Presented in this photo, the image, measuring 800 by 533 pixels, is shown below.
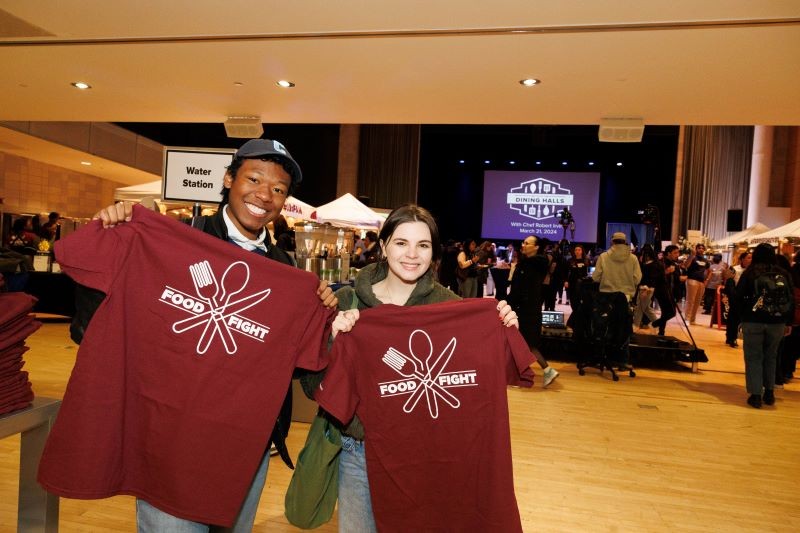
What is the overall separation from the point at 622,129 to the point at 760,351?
272 centimetres

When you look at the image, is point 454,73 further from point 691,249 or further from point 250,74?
point 691,249

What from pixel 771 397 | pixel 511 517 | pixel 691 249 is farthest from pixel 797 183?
pixel 511 517

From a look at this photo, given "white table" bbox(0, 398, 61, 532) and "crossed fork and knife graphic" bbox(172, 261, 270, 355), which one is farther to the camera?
"white table" bbox(0, 398, 61, 532)

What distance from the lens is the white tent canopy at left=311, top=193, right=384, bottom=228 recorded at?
977 cm

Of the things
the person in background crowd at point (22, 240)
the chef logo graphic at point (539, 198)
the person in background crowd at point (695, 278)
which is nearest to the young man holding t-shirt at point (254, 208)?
the person in background crowd at point (22, 240)

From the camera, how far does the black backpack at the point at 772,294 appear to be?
489 centimetres

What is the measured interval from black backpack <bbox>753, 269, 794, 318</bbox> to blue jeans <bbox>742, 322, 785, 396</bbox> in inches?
5.7

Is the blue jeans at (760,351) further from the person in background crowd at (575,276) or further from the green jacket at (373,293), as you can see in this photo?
the green jacket at (373,293)

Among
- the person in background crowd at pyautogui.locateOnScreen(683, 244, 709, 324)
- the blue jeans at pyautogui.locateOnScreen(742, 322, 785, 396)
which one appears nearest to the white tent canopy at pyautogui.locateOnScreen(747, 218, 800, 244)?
the person in background crowd at pyautogui.locateOnScreen(683, 244, 709, 324)

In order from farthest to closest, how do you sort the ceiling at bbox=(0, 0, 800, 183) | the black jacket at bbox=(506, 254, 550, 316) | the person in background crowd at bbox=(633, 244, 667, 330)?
the person in background crowd at bbox=(633, 244, 667, 330) → the black jacket at bbox=(506, 254, 550, 316) → the ceiling at bbox=(0, 0, 800, 183)

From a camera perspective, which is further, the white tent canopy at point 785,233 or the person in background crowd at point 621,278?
the white tent canopy at point 785,233

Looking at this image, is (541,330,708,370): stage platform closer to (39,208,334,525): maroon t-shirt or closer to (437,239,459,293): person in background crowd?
(437,239,459,293): person in background crowd

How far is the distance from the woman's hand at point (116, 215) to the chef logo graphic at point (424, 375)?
0.86 m

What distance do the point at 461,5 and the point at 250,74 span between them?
248cm
